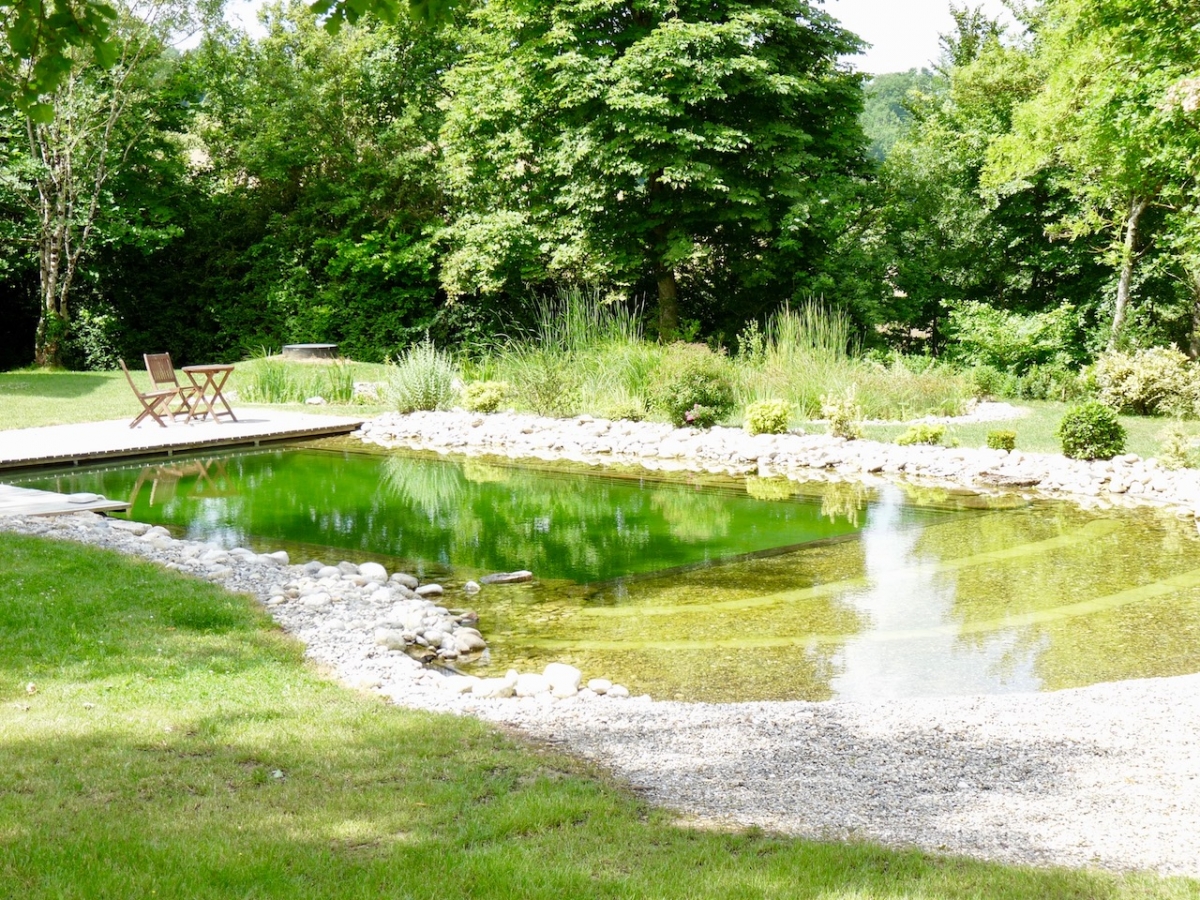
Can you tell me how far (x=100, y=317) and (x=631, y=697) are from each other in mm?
17434

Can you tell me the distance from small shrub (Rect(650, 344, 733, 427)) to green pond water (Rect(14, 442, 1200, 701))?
6.03 ft

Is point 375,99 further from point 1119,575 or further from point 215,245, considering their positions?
point 1119,575

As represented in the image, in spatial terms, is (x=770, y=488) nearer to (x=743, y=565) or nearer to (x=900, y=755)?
(x=743, y=565)

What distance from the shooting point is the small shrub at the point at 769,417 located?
460 inches

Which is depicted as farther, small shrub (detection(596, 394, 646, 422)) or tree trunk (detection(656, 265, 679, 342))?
tree trunk (detection(656, 265, 679, 342))

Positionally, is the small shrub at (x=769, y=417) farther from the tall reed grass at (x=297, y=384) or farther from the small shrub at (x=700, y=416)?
the tall reed grass at (x=297, y=384)

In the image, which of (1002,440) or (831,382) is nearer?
(1002,440)

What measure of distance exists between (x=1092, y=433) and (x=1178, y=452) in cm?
72

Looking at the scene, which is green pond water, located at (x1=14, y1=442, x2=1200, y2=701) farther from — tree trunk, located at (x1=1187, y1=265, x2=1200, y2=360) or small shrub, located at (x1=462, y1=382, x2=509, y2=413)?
tree trunk, located at (x1=1187, y1=265, x2=1200, y2=360)

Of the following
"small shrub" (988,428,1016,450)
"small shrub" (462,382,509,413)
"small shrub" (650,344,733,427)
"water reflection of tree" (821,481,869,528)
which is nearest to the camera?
"water reflection of tree" (821,481,869,528)

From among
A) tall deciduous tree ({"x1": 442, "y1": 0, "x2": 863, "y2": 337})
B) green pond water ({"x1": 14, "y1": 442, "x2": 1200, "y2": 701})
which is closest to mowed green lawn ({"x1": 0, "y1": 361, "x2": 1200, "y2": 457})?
green pond water ({"x1": 14, "y1": 442, "x2": 1200, "y2": 701})

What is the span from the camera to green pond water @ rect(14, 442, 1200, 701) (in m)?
5.30

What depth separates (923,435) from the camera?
1103 centimetres

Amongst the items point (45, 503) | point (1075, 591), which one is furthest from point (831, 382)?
point (45, 503)
